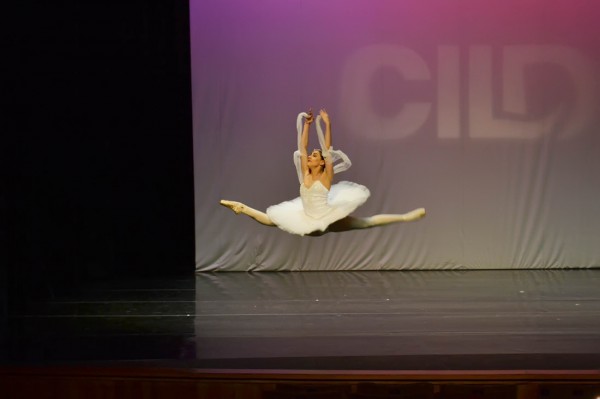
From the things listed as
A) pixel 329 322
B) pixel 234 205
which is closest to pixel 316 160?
pixel 234 205

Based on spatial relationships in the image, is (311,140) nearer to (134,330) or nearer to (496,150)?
(496,150)

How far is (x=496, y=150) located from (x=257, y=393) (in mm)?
5918

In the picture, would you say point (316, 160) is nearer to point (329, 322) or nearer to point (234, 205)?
point (234, 205)

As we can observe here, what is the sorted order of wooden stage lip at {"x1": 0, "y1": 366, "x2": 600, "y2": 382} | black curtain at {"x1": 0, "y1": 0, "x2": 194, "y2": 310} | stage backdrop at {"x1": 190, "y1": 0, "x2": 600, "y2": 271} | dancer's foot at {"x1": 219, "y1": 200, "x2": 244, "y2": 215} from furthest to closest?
stage backdrop at {"x1": 190, "y1": 0, "x2": 600, "y2": 271}
black curtain at {"x1": 0, "y1": 0, "x2": 194, "y2": 310}
dancer's foot at {"x1": 219, "y1": 200, "x2": 244, "y2": 215}
wooden stage lip at {"x1": 0, "y1": 366, "x2": 600, "y2": 382}

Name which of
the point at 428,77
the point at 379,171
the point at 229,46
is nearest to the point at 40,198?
the point at 229,46

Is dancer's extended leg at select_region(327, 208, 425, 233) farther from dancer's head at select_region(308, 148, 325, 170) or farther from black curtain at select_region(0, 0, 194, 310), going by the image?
black curtain at select_region(0, 0, 194, 310)

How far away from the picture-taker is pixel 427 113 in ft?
25.3

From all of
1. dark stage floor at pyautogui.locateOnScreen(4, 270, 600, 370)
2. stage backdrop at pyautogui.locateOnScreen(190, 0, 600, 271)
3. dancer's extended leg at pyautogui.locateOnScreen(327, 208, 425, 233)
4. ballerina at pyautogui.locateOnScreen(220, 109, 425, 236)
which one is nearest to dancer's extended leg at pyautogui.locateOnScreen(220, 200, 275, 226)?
ballerina at pyautogui.locateOnScreen(220, 109, 425, 236)

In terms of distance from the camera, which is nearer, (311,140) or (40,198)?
(40,198)

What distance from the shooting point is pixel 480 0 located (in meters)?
7.68

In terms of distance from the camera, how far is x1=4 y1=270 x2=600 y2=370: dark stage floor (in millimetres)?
4238

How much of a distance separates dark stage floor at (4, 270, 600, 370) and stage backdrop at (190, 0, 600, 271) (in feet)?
1.71

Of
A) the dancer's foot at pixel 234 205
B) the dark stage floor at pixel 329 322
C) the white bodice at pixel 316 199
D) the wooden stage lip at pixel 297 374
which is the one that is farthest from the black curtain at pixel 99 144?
the wooden stage lip at pixel 297 374

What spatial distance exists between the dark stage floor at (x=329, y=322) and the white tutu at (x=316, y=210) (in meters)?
0.72
